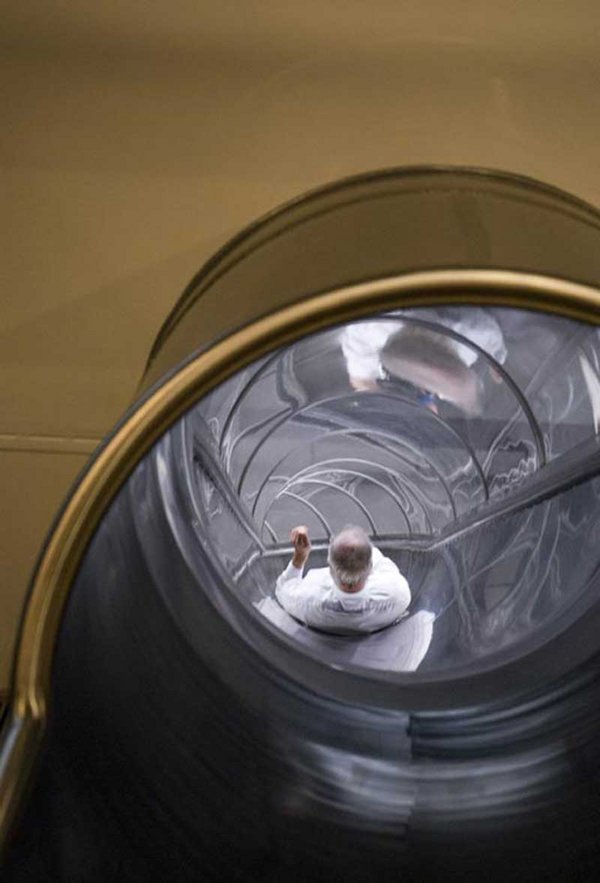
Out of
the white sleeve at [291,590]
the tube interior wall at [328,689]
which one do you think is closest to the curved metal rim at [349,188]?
the tube interior wall at [328,689]

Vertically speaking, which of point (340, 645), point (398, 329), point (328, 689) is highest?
point (398, 329)

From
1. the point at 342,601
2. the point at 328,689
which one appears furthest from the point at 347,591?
the point at 328,689

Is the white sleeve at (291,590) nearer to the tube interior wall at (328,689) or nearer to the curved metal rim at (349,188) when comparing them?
the tube interior wall at (328,689)

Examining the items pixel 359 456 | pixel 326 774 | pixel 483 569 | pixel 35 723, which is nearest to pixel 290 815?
pixel 326 774

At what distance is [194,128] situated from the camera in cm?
125

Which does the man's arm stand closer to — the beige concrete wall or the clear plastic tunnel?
the clear plastic tunnel

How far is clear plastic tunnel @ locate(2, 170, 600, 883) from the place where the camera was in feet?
2.21

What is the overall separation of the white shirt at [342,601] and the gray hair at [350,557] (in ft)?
0.07

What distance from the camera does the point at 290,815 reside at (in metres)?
0.91

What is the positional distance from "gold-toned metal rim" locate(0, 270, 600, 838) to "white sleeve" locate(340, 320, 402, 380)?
66cm

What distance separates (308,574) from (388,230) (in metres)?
1.13

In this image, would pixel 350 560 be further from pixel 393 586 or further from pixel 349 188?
pixel 349 188

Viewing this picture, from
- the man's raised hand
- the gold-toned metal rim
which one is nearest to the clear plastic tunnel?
the gold-toned metal rim

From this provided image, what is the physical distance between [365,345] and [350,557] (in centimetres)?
41
